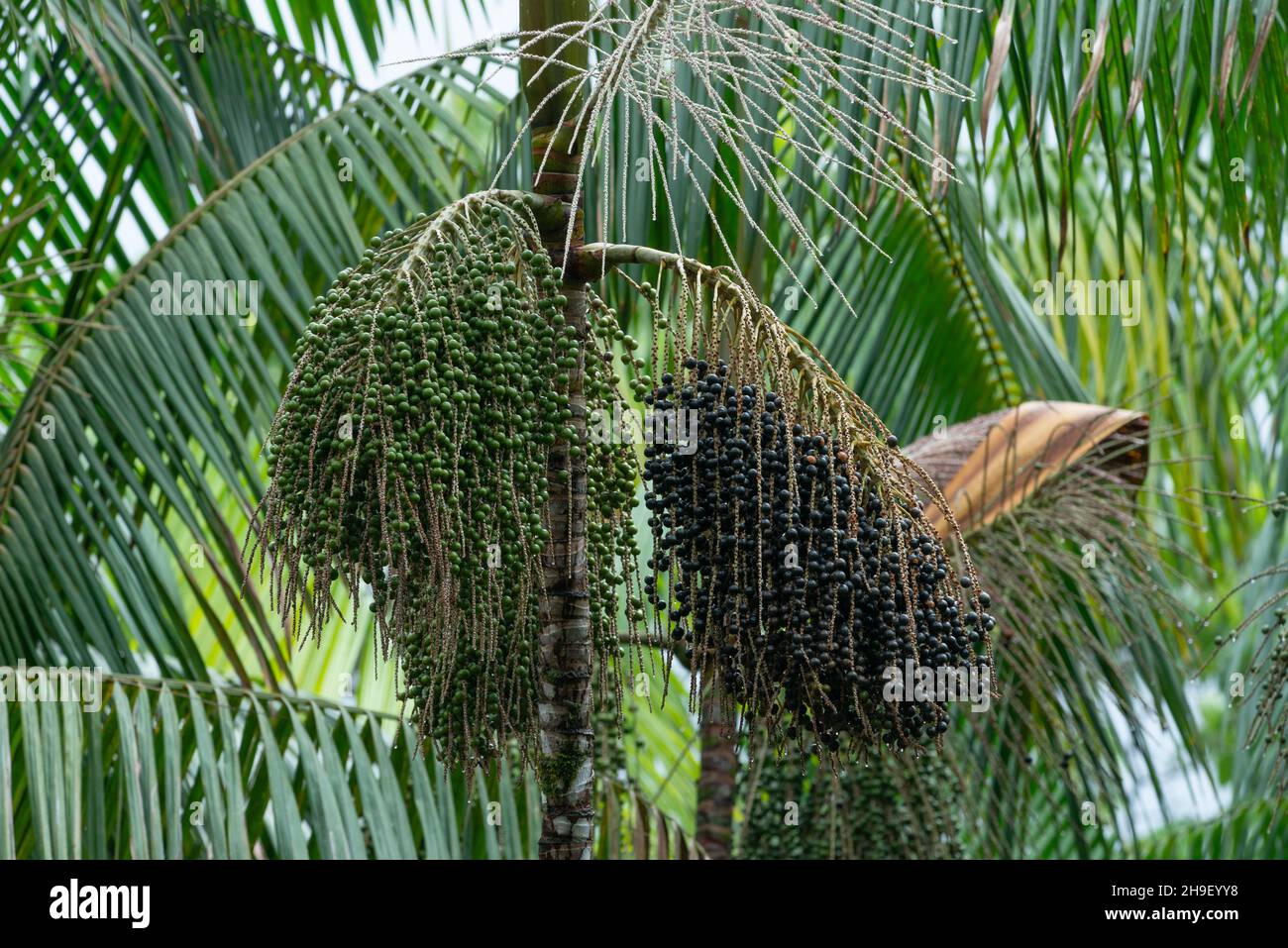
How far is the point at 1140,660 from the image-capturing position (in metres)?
4.60

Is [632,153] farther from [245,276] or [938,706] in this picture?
[938,706]

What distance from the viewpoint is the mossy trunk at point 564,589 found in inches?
84.6

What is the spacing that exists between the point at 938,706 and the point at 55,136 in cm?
344

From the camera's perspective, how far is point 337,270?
3.81 m

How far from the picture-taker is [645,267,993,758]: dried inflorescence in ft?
6.43
